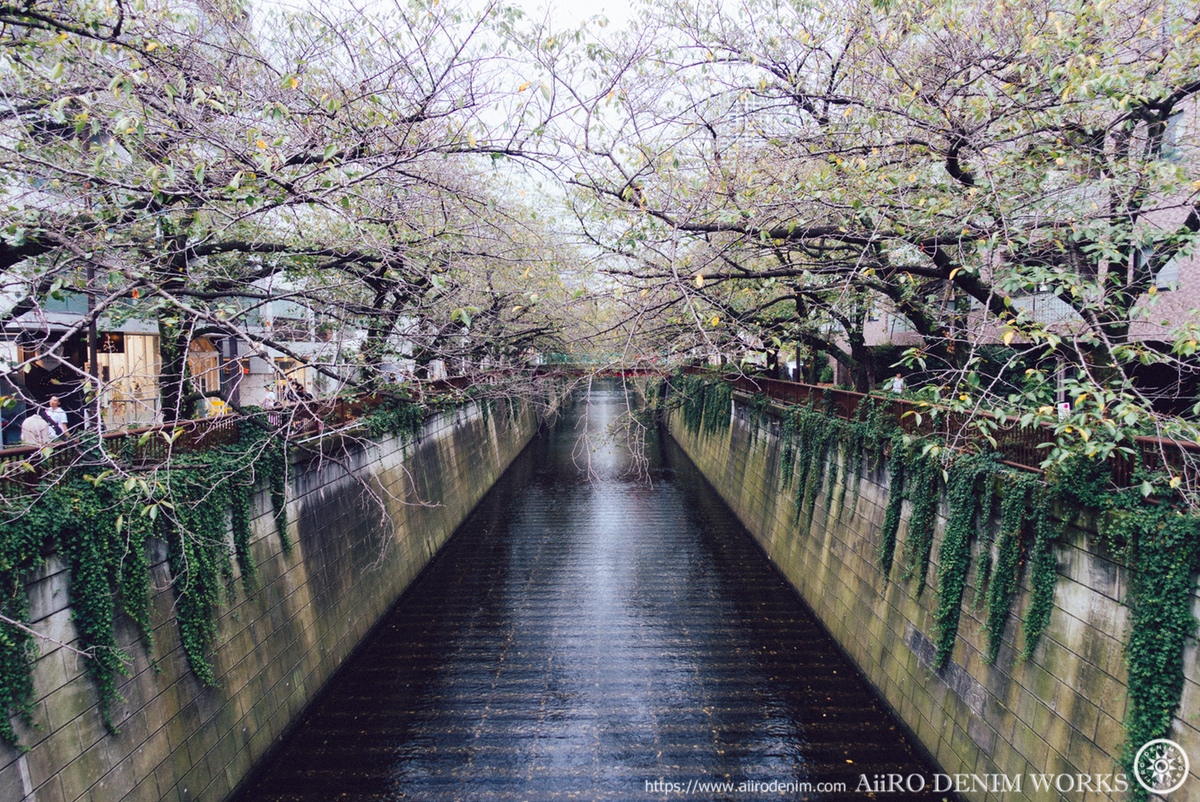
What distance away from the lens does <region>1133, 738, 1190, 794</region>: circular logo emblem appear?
4.22 m

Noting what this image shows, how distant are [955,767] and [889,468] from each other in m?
3.61

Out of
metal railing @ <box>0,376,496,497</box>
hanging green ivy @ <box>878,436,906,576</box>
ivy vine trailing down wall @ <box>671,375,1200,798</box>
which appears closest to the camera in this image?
ivy vine trailing down wall @ <box>671,375,1200,798</box>

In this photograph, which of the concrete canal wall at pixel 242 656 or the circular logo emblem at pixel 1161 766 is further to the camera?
the concrete canal wall at pixel 242 656

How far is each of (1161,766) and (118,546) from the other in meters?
8.01

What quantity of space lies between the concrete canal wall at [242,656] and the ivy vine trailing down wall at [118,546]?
0.43 ft

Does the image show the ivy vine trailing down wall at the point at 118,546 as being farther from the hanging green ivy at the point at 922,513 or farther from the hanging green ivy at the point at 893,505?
the hanging green ivy at the point at 893,505

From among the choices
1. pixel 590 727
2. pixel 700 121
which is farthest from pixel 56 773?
pixel 700 121

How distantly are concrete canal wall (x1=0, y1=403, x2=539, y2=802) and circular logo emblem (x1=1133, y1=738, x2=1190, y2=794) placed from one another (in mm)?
6078

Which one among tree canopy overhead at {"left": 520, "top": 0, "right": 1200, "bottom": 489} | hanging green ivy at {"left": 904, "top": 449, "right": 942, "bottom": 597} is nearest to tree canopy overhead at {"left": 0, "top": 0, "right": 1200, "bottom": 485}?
tree canopy overhead at {"left": 520, "top": 0, "right": 1200, "bottom": 489}

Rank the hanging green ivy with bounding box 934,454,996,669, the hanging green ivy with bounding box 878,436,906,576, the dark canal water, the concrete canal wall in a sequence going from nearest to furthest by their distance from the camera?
the concrete canal wall, the hanging green ivy with bounding box 934,454,996,669, the dark canal water, the hanging green ivy with bounding box 878,436,906,576

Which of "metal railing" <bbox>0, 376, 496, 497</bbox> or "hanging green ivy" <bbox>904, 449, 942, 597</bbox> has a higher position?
"metal railing" <bbox>0, 376, 496, 497</bbox>

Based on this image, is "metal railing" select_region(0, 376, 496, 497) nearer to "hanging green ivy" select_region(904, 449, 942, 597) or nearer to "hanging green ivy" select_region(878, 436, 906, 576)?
"hanging green ivy" select_region(904, 449, 942, 597)

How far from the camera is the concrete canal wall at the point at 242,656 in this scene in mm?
4762

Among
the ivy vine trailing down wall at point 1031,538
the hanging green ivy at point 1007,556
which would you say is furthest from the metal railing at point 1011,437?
the hanging green ivy at point 1007,556
